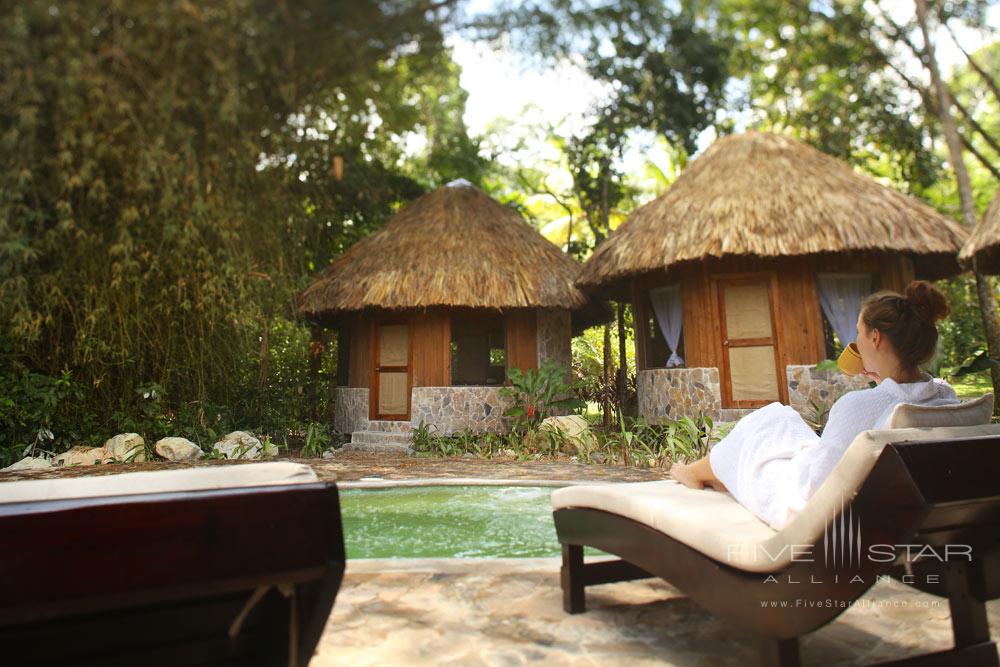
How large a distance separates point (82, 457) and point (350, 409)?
3442 mm

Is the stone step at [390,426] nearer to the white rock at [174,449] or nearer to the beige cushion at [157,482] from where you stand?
the white rock at [174,449]

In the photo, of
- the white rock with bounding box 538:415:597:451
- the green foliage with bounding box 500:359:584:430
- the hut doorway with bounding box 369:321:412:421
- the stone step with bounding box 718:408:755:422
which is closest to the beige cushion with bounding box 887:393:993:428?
the white rock with bounding box 538:415:597:451

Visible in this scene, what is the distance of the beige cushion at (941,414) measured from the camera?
1423mm

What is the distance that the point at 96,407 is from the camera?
6.52 m

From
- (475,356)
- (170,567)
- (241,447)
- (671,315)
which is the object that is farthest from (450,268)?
(170,567)

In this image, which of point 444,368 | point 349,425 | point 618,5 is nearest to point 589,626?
point 444,368

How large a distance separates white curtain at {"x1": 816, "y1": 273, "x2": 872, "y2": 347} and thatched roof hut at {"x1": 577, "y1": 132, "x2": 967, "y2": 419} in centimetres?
1

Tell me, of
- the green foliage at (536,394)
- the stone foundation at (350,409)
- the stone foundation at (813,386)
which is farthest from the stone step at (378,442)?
the stone foundation at (813,386)

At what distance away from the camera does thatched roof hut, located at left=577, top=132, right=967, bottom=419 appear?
671 cm

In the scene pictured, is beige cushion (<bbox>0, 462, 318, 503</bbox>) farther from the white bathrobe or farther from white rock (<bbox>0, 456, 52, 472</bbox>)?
white rock (<bbox>0, 456, 52, 472</bbox>)

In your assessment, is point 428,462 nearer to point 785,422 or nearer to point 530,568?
point 530,568

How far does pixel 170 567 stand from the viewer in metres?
1.03

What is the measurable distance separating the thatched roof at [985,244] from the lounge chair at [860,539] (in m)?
5.91

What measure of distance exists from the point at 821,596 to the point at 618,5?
994 cm
